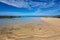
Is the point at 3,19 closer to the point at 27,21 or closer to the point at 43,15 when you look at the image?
the point at 27,21

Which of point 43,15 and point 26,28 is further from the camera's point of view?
point 43,15

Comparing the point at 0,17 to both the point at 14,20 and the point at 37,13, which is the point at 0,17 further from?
the point at 37,13

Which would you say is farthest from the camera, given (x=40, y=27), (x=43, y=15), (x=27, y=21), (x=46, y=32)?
(x=43, y=15)

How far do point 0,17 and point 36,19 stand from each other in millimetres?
525

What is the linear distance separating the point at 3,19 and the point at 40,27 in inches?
21.8

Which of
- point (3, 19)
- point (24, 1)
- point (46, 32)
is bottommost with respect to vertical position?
point (46, 32)

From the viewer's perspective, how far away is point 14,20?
1424 millimetres

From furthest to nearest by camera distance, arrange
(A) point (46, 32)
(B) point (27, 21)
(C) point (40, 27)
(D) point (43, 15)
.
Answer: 1. (D) point (43, 15)
2. (B) point (27, 21)
3. (C) point (40, 27)
4. (A) point (46, 32)

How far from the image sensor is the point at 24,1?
1.41 metres

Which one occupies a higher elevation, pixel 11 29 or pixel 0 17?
pixel 0 17

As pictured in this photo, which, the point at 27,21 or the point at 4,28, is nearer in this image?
the point at 4,28

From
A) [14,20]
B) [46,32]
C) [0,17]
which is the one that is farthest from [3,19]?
[46,32]

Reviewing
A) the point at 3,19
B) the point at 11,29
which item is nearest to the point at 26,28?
the point at 11,29

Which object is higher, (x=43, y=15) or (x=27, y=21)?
(x=43, y=15)
